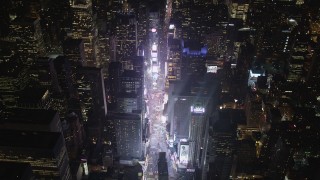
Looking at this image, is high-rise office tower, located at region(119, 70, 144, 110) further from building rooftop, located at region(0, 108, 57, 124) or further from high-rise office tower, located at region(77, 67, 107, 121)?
building rooftop, located at region(0, 108, 57, 124)

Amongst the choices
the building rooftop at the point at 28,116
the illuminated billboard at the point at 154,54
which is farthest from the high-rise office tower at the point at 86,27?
the building rooftop at the point at 28,116

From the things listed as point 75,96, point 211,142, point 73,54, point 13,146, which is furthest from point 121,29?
point 13,146

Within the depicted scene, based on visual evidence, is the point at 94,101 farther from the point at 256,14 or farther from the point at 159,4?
the point at 256,14

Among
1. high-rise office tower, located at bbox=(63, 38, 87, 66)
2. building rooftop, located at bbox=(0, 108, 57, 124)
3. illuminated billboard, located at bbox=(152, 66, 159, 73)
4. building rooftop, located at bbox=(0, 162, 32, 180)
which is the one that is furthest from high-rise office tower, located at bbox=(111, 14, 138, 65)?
building rooftop, located at bbox=(0, 162, 32, 180)

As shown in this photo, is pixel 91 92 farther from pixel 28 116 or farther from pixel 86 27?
pixel 28 116

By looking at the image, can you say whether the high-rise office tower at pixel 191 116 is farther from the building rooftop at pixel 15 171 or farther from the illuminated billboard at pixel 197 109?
the building rooftop at pixel 15 171

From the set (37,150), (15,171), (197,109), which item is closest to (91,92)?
(197,109)
